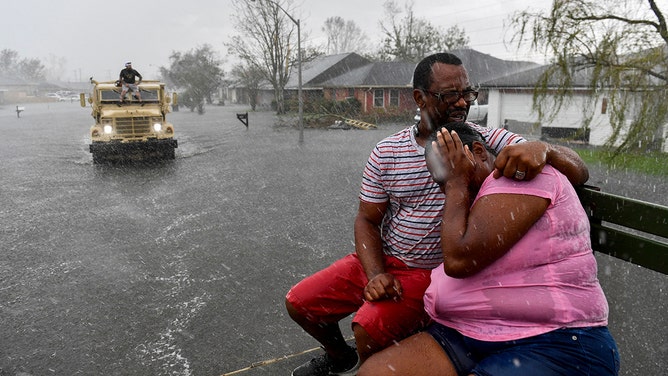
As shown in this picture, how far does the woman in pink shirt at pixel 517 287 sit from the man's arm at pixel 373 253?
0.33 m

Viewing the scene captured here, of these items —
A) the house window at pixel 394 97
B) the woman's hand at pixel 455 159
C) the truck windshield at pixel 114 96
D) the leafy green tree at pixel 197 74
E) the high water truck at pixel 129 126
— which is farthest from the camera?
the leafy green tree at pixel 197 74

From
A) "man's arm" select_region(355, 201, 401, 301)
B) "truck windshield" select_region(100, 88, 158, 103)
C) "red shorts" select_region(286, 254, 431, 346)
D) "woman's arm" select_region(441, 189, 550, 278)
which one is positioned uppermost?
"truck windshield" select_region(100, 88, 158, 103)

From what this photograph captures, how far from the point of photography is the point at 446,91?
255 centimetres

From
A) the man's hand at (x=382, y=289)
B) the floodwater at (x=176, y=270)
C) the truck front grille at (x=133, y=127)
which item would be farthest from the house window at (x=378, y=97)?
the man's hand at (x=382, y=289)

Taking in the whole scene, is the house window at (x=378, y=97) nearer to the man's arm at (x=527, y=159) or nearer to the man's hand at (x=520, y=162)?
the man's arm at (x=527, y=159)

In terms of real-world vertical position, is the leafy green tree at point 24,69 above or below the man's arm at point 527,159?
above

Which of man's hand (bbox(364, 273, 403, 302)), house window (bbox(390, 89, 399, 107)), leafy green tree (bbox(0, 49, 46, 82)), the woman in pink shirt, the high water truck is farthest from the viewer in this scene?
leafy green tree (bbox(0, 49, 46, 82))

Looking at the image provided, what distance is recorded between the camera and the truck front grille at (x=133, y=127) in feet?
50.3

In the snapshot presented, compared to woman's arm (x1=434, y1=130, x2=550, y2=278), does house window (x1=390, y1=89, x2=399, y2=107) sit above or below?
above

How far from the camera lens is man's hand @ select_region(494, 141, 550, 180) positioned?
1.87 metres

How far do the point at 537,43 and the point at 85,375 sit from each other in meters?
12.0

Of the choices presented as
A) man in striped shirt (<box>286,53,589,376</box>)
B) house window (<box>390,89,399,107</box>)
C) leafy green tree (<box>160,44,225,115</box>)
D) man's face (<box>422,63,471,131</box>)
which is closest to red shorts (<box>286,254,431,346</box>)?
man in striped shirt (<box>286,53,589,376</box>)

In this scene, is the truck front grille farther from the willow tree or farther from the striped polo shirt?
the striped polo shirt

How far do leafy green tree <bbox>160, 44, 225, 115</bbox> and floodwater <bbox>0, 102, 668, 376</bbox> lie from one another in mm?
39393
